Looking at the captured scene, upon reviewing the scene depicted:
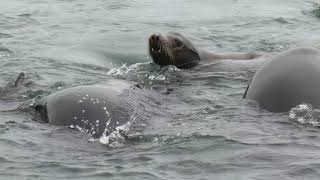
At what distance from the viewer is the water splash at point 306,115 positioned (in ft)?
19.0

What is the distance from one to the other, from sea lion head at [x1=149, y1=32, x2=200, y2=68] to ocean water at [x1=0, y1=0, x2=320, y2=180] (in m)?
0.23

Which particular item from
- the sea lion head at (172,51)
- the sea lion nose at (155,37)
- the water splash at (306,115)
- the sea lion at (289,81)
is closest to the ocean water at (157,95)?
the water splash at (306,115)

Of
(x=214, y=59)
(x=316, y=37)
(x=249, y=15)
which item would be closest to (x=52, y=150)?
(x=214, y=59)

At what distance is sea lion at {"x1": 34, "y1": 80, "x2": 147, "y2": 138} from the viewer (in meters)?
5.63

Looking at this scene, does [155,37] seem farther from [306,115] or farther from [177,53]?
[306,115]

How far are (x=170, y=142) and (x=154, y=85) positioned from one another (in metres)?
2.63

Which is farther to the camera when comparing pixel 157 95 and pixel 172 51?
pixel 172 51

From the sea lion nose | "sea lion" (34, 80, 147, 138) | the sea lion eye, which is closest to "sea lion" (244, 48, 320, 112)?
"sea lion" (34, 80, 147, 138)

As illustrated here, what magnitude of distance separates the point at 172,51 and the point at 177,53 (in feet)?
0.34

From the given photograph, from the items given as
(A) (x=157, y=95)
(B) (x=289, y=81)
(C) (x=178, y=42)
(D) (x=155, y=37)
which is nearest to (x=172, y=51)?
(C) (x=178, y=42)

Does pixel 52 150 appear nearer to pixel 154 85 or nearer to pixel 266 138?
pixel 266 138

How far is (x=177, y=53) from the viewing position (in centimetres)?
952

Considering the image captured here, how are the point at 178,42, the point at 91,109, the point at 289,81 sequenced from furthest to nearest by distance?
the point at 178,42 → the point at 289,81 → the point at 91,109

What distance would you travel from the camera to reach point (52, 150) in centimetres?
537
